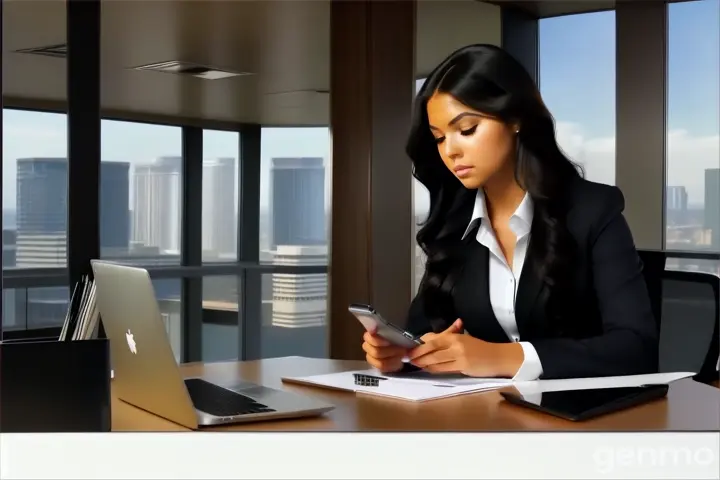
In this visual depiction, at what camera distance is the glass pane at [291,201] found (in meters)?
5.79

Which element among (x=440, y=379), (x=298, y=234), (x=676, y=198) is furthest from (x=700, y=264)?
(x=298, y=234)

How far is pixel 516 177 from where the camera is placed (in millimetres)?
1839

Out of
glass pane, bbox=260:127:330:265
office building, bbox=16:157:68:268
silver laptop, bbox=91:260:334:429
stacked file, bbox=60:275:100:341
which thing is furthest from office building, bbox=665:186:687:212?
office building, bbox=16:157:68:268

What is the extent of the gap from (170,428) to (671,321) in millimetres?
1225

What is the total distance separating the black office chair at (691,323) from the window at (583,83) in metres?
0.92

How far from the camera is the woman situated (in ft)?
4.46

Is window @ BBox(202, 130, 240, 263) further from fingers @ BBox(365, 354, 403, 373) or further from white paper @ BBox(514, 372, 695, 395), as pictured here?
white paper @ BBox(514, 372, 695, 395)

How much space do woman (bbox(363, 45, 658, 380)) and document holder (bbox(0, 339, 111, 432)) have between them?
0.48 metres

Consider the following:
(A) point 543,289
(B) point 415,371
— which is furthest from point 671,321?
(B) point 415,371

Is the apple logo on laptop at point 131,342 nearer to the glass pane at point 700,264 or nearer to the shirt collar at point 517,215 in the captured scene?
the shirt collar at point 517,215

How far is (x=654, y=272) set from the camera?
1.75 meters

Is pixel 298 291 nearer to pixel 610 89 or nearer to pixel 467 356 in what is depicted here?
pixel 610 89

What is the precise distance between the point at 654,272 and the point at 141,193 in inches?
204

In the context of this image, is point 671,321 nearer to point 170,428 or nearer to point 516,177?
point 516,177
